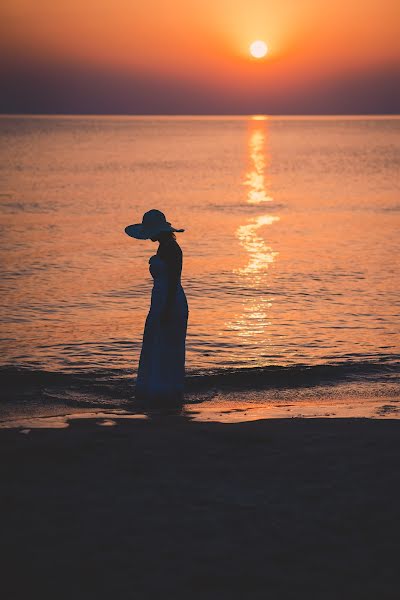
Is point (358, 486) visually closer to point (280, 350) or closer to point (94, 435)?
point (94, 435)

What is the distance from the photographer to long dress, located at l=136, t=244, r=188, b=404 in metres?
7.95

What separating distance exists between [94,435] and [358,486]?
7.98 feet

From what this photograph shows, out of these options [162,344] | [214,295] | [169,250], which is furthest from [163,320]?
[214,295]

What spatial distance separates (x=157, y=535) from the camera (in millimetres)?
5090

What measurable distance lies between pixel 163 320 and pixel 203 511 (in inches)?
114

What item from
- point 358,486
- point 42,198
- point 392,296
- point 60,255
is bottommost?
point 358,486

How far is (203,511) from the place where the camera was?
5.45 meters

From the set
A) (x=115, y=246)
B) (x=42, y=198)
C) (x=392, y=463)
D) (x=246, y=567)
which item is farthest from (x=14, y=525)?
(x=42, y=198)

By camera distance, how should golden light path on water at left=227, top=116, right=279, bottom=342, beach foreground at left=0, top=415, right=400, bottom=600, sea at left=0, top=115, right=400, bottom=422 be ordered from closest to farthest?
beach foreground at left=0, top=415, right=400, bottom=600 < sea at left=0, top=115, right=400, bottom=422 < golden light path on water at left=227, top=116, right=279, bottom=342

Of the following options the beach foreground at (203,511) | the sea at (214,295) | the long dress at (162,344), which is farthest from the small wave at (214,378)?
the beach foreground at (203,511)

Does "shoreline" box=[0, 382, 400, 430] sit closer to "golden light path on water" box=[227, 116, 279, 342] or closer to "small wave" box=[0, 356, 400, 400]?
"small wave" box=[0, 356, 400, 400]

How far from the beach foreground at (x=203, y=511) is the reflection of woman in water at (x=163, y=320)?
3.24ft

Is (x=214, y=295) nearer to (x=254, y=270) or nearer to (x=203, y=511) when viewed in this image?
(x=254, y=270)

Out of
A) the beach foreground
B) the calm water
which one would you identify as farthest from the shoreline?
the calm water
